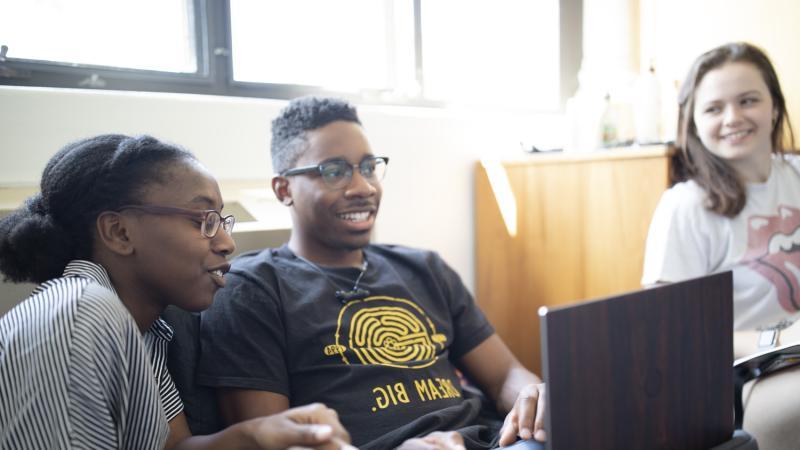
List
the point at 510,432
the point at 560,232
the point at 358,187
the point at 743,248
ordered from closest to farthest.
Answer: the point at 510,432 < the point at 358,187 < the point at 743,248 < the point at 560,232

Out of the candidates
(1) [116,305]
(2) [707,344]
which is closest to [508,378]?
(2) [707,344]

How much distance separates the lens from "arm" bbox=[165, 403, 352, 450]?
750mm

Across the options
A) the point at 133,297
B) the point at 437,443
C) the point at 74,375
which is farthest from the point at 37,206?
the point at 437,443

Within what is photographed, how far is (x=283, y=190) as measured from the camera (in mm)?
1328

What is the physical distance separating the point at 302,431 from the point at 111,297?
296 millimetres

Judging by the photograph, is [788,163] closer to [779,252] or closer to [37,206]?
[779,252]

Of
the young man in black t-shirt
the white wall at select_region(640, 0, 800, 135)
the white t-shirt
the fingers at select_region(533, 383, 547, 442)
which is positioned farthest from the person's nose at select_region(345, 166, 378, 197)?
the white wall at select_region(640, 0, 800, 135)

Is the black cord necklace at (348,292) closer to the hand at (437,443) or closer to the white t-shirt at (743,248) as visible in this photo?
the hand at (437,443)

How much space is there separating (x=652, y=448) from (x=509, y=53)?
2.19 meters

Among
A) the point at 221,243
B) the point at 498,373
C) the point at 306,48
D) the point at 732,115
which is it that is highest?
the point at 306,48

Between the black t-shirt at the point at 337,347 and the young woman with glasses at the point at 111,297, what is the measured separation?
106 mm

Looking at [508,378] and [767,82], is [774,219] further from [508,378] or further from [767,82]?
[508,378]

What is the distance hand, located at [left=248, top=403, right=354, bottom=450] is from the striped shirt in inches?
5.9

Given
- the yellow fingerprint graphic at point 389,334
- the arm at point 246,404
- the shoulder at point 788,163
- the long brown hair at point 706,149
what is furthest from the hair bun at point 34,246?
the shoulder at point 788,163
